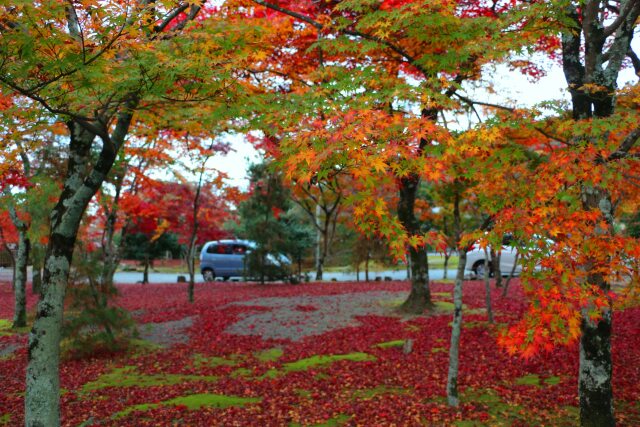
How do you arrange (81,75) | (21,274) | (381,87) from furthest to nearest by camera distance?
(21,274)
(381,87)
(81,75)

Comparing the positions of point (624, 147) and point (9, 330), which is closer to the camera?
point (624, 147)

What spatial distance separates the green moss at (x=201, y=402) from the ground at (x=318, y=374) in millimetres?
19

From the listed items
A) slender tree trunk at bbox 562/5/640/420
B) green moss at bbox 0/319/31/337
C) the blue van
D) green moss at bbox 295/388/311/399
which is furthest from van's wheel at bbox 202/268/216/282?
slender tree trunk at bbox 562/5/640/420

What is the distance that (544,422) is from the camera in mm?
5965

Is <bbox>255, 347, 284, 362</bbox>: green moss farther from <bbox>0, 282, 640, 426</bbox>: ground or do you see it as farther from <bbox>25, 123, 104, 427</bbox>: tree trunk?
<bbox>25, 123, 104, 427</bbox>: tree trunk

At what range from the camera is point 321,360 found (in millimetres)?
9062

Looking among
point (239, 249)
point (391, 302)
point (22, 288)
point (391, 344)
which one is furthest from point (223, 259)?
point (391, 344)

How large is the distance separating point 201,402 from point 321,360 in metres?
2.82

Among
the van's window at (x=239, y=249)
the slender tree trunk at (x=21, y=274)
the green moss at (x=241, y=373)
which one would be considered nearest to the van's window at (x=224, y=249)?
the van's window at (x=239, y=249)

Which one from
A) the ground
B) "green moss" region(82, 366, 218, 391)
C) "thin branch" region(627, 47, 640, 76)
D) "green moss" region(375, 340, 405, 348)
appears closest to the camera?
the ground

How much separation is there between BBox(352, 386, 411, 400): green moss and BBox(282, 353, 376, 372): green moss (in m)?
1.50

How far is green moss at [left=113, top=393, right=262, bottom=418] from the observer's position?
6.66 metres

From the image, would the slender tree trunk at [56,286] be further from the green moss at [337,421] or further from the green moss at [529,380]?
the green moss at [529,380]

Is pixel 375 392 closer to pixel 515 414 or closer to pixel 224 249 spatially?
pixel 515 414
